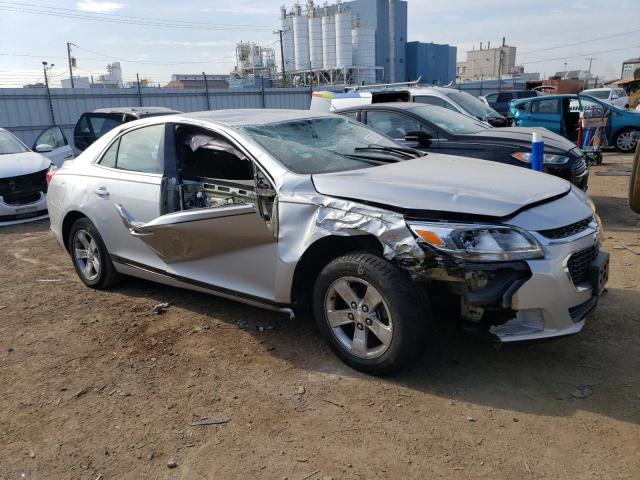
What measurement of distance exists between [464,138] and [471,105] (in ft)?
12.6

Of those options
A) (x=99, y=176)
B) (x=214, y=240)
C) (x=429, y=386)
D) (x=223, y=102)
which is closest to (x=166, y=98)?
(x=223, y=102)

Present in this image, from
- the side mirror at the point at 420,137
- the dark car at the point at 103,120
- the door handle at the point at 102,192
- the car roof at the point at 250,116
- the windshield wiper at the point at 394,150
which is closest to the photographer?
the car roof at the point at 250,116

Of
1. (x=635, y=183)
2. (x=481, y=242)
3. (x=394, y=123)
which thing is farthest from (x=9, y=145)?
(x=635, y=183)

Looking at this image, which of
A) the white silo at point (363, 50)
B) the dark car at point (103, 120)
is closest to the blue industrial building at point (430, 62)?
the white silo at point (363, 50)

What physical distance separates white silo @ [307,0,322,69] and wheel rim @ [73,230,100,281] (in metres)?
49.1

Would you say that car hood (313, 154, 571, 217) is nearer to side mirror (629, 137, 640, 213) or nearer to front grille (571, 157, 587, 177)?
side mirror (629, 137, 640, 213)

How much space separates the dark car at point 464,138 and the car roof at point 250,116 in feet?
7.83

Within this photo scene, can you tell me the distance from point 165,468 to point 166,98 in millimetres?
17799

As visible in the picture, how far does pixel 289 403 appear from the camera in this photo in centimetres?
314

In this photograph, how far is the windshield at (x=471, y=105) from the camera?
10.2 metres

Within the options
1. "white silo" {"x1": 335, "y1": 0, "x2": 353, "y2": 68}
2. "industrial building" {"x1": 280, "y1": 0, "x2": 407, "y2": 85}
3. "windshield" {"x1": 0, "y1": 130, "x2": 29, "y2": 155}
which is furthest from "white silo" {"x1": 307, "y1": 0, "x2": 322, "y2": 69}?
"windshield" {"x1": 0, "y1": 130, "x2": 29, "y2": 155}

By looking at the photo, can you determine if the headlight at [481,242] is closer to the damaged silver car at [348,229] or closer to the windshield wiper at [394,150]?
the damaged silver car at [348,229]

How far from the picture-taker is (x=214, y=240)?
3871mm

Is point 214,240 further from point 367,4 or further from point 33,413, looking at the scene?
point 367,4
